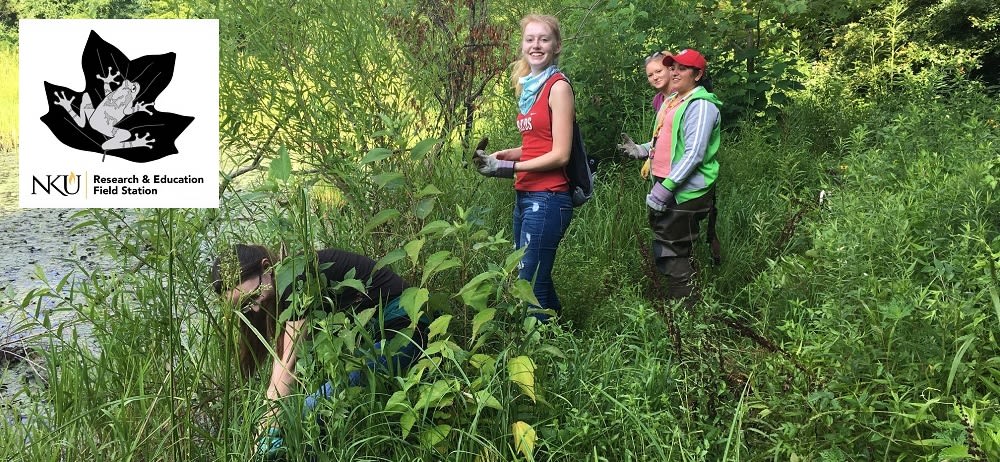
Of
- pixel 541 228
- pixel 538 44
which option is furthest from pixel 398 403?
pixel 538 44

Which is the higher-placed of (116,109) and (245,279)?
(116,109)

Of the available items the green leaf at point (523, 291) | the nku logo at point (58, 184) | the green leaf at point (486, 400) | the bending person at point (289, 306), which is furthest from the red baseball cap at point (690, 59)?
the nku logo at point (58, 184)

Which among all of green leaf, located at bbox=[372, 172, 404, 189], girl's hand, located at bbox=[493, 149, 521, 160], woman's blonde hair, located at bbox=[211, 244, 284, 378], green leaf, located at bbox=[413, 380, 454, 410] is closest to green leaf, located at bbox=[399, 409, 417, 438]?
green leaf, located at bbox=[413, 380, 454, 410]

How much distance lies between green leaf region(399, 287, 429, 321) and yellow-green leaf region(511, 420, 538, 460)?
1.41 feet

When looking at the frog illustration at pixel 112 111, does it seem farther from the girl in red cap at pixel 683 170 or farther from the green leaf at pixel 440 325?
the girl in red cap at pixel 683 170

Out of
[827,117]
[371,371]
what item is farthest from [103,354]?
[827,117]

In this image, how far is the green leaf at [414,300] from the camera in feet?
6.31

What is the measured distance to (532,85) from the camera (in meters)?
2.87

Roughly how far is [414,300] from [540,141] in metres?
1.15

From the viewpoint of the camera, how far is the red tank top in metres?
2.83

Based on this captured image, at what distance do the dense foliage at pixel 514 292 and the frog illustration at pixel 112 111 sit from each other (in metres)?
0.23

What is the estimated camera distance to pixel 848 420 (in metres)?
1.97

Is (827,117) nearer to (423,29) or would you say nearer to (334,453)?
(423,29)

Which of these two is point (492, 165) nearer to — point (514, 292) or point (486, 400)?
point (514, 292)
